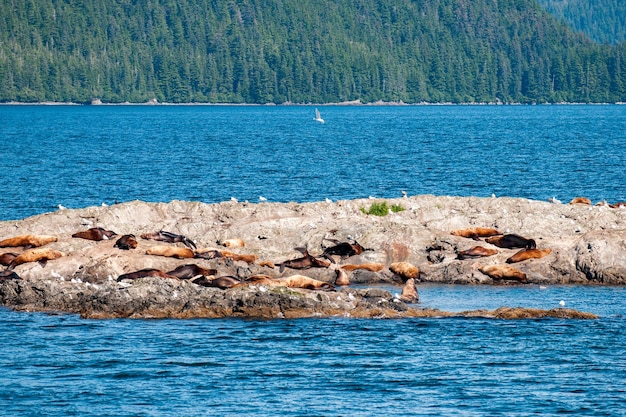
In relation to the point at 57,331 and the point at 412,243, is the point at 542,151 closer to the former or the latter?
the point at 412,243

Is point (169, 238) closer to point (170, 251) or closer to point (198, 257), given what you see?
point (170, 251)

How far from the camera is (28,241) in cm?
3359

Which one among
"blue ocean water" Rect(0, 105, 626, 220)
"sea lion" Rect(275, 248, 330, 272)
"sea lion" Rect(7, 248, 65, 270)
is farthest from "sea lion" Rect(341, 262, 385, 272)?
"blue ocean water" Rect(0, 105, 626, 220)

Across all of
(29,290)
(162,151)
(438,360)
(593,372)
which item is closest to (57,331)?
(29,290)

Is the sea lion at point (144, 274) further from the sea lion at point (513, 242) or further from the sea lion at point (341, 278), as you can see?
the sea lion at point (513, 242)

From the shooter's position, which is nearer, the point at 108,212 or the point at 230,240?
the point at 230,240

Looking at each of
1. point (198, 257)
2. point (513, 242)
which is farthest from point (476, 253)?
point (198, 257)

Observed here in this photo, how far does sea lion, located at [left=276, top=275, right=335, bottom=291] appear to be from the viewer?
97.0 ft

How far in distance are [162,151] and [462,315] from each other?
7942 centimetres

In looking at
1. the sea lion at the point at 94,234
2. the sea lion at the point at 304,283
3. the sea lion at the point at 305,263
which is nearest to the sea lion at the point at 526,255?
the sea lion at the point at 305,263

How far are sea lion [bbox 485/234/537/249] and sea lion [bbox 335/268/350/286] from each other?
5.38m

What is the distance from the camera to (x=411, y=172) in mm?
80188

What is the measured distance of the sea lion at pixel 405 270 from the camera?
32.6m

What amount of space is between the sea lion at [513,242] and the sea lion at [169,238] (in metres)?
9.65
